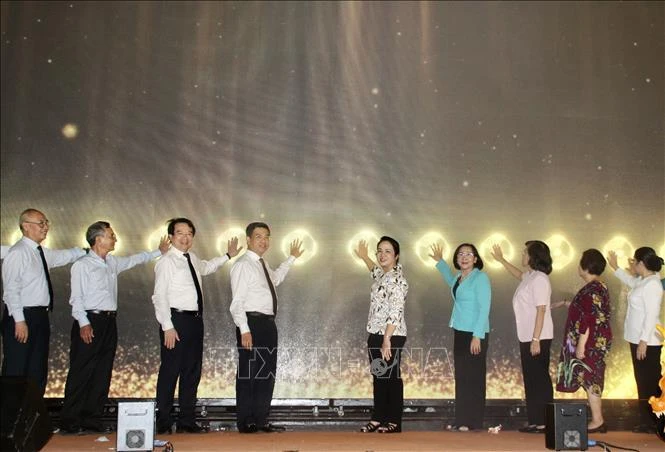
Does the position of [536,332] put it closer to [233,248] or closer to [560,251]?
[560,251]

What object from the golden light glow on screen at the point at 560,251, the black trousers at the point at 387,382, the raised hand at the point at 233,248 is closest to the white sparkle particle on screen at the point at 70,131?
the raised hand at the point at 233,248

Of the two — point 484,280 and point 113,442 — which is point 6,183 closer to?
point 113,442

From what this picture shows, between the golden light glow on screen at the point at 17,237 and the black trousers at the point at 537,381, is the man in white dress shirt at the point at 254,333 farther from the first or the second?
the black trousers at the point at 537,381

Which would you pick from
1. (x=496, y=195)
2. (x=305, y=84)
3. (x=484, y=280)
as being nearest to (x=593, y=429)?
(x=484, y=280)

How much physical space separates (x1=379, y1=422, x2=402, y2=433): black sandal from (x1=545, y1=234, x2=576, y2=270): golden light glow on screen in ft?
6.43

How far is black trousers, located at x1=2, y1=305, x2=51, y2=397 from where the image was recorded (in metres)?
4.71

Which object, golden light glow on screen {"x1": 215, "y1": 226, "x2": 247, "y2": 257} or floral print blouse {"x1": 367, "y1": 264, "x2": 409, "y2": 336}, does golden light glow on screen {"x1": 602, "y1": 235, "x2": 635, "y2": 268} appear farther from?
golden light glow on screen {"x1": 215, "y1": 226, "x2": 247, "y2": 257}

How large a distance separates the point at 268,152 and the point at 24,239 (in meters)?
1.96

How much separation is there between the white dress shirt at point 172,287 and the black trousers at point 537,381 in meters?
2.36

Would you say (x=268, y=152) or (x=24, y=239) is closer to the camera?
(x=24, y=239)

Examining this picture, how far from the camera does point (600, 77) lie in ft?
20.1

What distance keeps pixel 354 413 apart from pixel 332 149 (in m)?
2.10

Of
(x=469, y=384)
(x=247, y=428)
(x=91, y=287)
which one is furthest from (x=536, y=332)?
(x=91, y=287)

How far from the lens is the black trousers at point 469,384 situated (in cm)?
507
